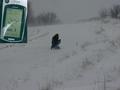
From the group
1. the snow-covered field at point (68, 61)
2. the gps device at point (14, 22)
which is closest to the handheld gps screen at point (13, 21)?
the gps device at point (14, 22)

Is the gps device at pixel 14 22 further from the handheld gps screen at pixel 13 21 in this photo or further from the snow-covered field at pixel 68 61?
the snow-covered field at pixel 68 61

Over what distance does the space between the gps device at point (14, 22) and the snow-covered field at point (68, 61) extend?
7.48m

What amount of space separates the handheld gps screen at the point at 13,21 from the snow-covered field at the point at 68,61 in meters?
7.48

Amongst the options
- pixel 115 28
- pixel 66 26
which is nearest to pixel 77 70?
pixel 115 28

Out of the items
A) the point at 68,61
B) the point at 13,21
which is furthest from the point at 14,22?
the point at 68,61

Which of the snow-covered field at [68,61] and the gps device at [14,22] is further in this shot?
the snow-covered field at [68,61]

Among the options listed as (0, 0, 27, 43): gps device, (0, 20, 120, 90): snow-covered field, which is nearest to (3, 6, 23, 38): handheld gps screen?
(0, 0, 27, 43): gps device

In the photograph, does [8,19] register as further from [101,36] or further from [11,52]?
[101,36]

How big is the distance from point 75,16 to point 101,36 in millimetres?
6356

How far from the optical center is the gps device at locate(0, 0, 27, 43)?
654 centimetres

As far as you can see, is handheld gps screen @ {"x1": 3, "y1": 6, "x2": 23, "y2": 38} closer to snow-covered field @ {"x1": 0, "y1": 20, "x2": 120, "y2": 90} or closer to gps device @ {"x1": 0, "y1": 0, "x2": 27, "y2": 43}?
gps device @ {"x1": 0, "y1": 0, "x2": 27, "y2": 43}

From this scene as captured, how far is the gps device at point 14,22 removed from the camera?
654 cm

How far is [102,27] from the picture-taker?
1094 inches

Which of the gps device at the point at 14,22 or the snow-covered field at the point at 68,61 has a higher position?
the gps device at the point at 14,22
